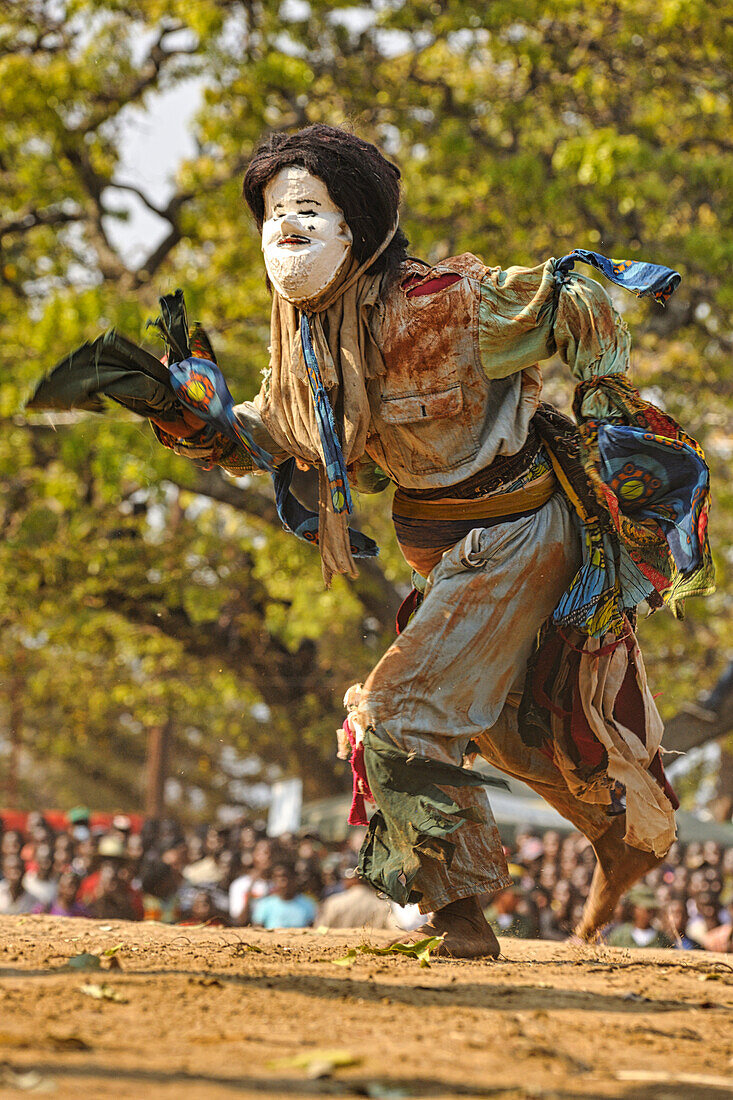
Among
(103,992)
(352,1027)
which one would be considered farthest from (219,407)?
(352,1027)

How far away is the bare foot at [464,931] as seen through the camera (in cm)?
332

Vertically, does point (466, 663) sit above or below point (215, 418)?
below

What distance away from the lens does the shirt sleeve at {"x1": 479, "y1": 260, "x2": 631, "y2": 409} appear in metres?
3.28

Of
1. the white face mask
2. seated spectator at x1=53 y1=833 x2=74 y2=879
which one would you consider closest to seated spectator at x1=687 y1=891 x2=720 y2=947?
seated spectator at x1=53 y1=833 x2=74 y2=879

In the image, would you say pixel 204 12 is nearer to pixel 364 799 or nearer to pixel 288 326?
pixel 288 326

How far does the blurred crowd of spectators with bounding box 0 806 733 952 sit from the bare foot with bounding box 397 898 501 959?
294 cm

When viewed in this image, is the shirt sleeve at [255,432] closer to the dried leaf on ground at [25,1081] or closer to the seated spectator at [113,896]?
Result: the dried leaf on ground at [25,1081]

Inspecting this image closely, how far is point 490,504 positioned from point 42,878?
8123 millimetres

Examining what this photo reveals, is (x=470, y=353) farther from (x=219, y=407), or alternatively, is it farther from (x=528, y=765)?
(x=528, y=765)

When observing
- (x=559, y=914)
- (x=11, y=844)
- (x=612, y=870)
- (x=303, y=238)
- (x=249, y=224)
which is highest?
(x=249, y=224)

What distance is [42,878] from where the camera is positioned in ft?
33.9

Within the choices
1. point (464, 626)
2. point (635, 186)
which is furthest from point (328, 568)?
point (635, 186)

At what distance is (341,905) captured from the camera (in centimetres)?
703

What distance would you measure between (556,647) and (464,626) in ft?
1.33
